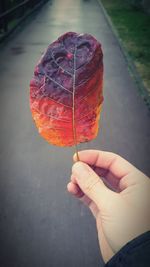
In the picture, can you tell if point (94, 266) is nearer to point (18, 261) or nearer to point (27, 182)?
point (18, 261)

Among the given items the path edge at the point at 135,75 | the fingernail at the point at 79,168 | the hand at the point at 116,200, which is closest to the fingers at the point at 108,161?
the hand at the point at 116,200

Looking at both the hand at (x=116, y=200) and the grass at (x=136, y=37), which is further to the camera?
the grass at (x=136, y=37)

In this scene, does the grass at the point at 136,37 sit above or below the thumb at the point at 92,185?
below

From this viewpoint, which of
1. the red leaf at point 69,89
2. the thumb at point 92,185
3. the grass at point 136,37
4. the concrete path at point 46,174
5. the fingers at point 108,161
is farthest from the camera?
the grass at point 136,37

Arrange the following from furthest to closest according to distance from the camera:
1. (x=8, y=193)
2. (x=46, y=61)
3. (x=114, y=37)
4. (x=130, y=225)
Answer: (x=114, y=37) → (x=8, y=193) → (x=130, y=225) → (x=46, y=61)

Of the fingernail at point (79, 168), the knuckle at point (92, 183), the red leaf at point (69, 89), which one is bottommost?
the knuckle at point (92, 183)

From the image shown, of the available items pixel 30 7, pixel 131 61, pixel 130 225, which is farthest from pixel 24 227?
pixel 30 7

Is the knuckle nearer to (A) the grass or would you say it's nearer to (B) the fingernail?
(B) the fingernail

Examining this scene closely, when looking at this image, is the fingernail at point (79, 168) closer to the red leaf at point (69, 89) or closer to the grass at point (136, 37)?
the red leaf at point (69, 89)
